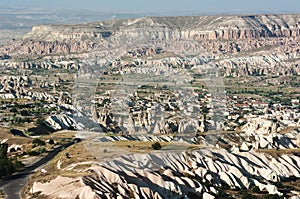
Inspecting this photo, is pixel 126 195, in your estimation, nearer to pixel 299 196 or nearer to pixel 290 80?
pixel 299 196

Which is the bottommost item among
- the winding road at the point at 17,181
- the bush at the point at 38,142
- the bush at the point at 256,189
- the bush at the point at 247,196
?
the bush at the point at 256,189

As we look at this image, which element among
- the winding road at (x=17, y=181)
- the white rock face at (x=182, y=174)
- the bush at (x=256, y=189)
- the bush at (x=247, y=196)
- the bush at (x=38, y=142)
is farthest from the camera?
the bush at (x=38, y=142)

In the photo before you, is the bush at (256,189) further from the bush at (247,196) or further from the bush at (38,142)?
the bush at (38,142)

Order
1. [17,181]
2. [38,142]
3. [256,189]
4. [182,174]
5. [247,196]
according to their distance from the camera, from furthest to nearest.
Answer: [38,142]
[256,189]
[182,174]
[247,196]
[17,181]

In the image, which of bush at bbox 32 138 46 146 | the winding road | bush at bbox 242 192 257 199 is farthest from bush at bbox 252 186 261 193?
bush at bbox 32 138 46 146

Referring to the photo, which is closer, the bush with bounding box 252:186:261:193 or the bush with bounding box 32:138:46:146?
the bush with bounding box 252:186:261:193

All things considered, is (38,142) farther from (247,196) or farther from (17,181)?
(247,196)

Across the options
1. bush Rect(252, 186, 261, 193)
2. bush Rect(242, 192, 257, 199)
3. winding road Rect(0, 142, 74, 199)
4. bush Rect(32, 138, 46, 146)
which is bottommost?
bush Rect(252, 186, 261, 193)

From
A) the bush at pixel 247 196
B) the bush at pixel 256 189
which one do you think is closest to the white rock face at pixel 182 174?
the bush at pixel 256 189

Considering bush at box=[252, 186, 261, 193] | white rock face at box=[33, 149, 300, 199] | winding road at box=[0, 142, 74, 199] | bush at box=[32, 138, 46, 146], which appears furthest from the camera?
bush at box=[32, 138, 46, 146]

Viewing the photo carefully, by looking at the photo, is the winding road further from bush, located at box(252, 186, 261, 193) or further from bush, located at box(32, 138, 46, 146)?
bush, located at box(252, 186, 261, 193)

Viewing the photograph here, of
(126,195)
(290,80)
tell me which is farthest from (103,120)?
(290,80)

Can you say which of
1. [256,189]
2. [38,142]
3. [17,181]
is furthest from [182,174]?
[38,142]
